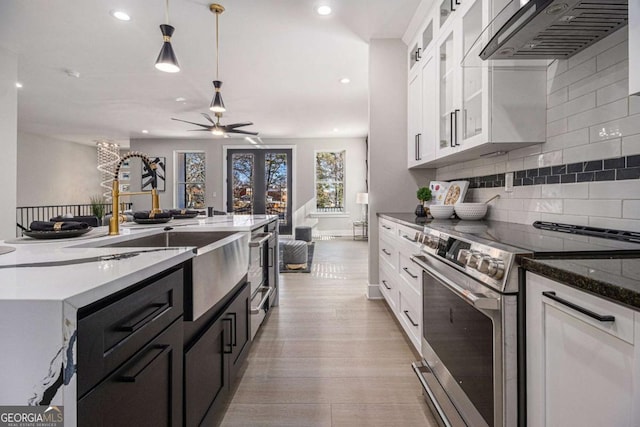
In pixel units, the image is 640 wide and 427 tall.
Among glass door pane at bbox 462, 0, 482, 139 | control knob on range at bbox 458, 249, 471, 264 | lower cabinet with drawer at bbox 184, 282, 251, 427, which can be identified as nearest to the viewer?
lower cabinet with drawer at bbox 184, 282, 251, 427

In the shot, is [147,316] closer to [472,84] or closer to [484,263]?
[484,263]

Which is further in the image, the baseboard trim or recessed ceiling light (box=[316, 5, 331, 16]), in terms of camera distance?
→ the baseboard trim

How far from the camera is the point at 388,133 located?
11.4 ft

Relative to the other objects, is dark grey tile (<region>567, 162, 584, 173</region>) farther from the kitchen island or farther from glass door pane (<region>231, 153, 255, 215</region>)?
glass door pane (<region>231, 153, 255, 215</region>)

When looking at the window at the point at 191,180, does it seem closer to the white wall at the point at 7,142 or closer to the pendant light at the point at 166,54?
the white wall at the point at 7,142

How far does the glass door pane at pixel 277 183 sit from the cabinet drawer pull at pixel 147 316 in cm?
820

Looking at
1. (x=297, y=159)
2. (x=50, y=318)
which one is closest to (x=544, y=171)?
(x=50, y=318)

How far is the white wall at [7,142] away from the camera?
3.50 metres

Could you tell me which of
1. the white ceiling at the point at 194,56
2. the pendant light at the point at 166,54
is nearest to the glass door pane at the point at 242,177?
the white ceiling at the point at 194,56

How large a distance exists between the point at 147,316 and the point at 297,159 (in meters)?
8.40

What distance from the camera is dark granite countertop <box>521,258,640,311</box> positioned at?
62 cm

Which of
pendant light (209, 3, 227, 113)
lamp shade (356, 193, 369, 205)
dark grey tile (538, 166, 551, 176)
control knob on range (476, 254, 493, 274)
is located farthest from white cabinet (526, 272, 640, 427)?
lamp shade (356, 193, 369, 205)

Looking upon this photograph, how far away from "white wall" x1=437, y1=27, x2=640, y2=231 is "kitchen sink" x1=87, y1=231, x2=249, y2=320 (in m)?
1.71

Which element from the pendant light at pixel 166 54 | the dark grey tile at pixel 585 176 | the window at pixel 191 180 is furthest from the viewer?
the window at pixel 191 180
